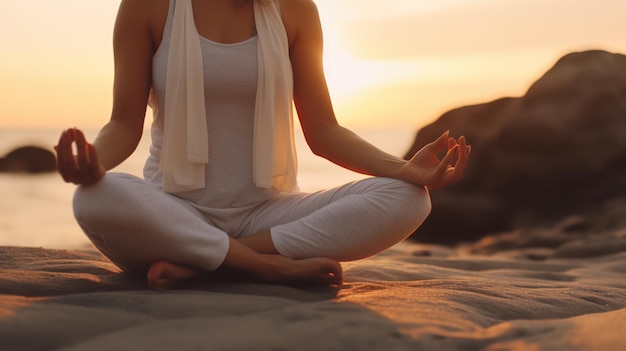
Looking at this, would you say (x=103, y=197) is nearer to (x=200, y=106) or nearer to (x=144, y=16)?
(x=200, y=106)

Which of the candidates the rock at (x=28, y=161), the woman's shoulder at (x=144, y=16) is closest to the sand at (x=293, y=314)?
the woman's shoulder at (x=144, y=16)

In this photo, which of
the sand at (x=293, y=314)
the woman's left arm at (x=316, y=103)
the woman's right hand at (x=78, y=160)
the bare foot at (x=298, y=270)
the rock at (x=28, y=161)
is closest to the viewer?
the sand at (x=293, y=314)

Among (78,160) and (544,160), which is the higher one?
(78,160)

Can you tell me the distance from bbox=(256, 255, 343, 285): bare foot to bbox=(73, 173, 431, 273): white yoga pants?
0.10 m

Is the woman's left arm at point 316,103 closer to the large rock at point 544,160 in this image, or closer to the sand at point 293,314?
the sand at point 293,314

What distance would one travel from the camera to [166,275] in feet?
7.89

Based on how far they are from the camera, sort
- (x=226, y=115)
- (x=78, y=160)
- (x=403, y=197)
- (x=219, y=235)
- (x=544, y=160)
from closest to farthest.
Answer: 1. (x=78, y=160)
2. (x=219, y=235)
3. (x=403, y=197)
4. (x=226, y=115)
5. (x=544, y=160)

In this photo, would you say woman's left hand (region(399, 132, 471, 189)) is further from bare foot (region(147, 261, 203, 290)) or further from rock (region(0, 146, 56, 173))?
rock (region(0, 146, 56, 173))

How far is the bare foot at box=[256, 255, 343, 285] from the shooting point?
2.49m

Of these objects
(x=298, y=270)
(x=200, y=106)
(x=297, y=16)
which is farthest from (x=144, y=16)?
(x=298, y=270)

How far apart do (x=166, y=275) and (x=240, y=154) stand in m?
0.54

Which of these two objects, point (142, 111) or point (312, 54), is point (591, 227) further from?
point (142, 111)

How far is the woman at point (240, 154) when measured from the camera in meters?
2.50

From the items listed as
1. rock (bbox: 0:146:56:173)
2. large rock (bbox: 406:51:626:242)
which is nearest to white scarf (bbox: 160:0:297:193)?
large rock (bbox: 406:51:626:242)
